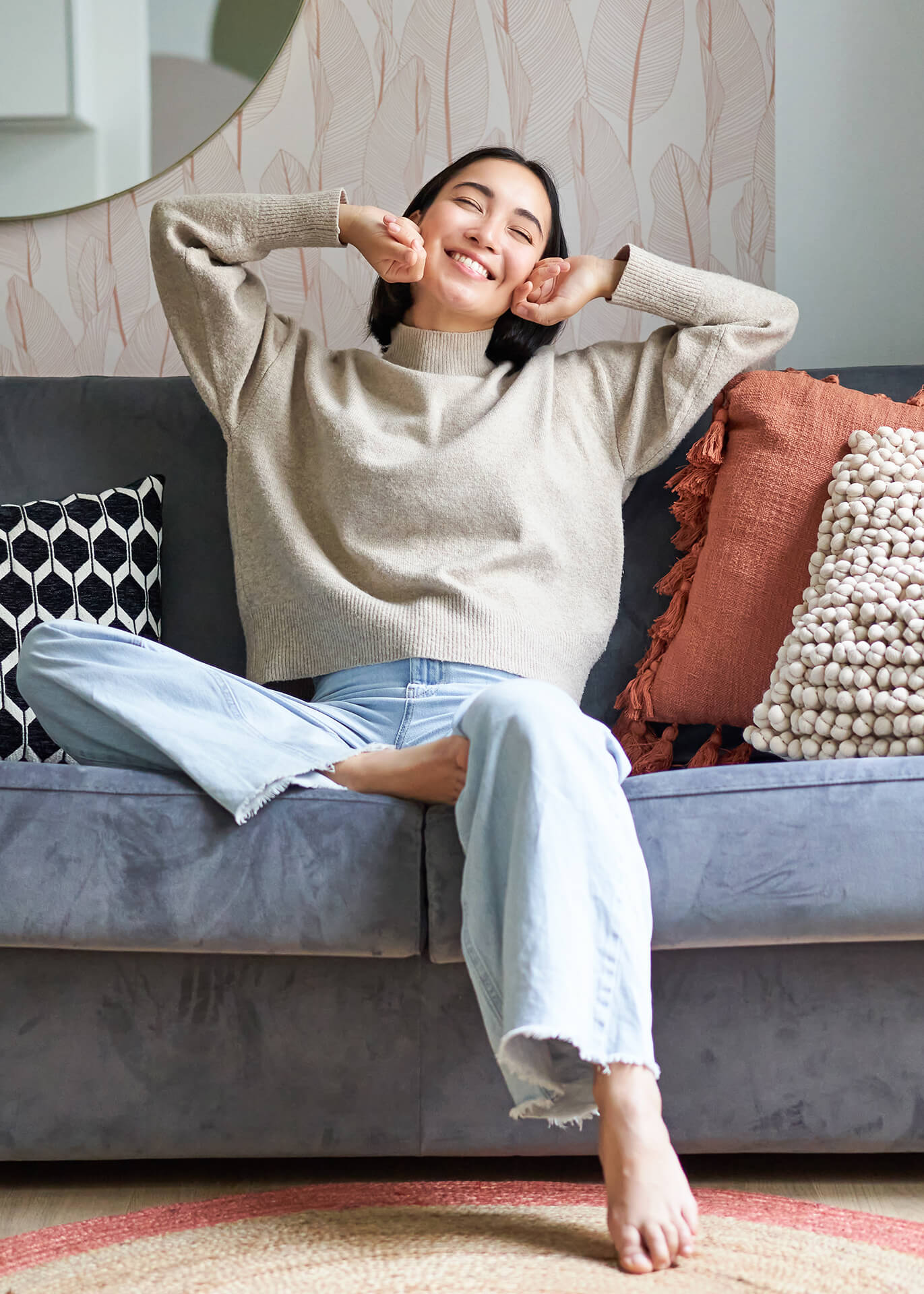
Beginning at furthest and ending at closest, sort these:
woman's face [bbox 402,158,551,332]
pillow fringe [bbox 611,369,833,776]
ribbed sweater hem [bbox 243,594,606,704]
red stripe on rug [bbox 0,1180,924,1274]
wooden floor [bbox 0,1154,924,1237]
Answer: woman's face [bbox 402,158,551,332] → pillow fringe [bbox 611,369,833,776] → ribbed sweater hem [bbox 243,594,606,704] → wooden floor [bbox 0,1154,924,1237] → red stripe on rug [bbox 0,1180,924,1274]

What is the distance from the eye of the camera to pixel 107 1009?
1085mm

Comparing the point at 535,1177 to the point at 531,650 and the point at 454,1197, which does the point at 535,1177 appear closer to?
the point at 454,1197

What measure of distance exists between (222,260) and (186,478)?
0.32 meters

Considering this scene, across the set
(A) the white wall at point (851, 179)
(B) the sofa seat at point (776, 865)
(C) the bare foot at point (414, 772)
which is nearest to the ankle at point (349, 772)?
(C) the bare foot at point (414, 772)

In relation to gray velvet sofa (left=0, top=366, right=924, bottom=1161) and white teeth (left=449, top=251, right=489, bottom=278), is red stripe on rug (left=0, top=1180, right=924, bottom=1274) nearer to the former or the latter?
gray velvet sofa (left=0, top=366, right=924, bottom=1161)

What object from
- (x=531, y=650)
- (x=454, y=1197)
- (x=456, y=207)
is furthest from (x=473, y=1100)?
(x=456, y=207)

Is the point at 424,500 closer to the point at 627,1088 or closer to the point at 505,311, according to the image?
the point at 505,311

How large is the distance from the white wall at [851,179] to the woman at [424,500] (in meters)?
0.35

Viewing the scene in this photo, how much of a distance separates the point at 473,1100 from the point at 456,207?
1223 millimetres

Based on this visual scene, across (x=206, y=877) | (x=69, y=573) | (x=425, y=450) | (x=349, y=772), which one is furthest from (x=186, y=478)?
(x=206, y=877)

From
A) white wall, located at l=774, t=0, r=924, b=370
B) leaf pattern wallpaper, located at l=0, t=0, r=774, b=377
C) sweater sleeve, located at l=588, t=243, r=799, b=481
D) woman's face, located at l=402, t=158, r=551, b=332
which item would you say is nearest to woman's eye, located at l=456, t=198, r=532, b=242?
woman's face, located at l=402, t=158, r=551, b=332

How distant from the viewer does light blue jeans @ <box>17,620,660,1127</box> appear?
0.87 meters

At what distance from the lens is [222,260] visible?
1.62 meters

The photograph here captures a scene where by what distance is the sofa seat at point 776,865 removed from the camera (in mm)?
1015
